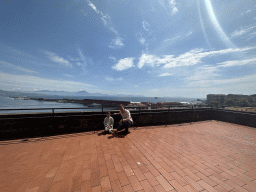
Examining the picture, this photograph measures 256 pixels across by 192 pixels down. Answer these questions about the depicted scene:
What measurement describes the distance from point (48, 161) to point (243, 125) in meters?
10.3

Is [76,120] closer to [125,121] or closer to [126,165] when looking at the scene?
[125,121]

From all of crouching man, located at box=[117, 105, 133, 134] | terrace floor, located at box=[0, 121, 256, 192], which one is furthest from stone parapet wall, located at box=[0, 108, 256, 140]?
crouching man, located at box=[117, 105, 133, 134]

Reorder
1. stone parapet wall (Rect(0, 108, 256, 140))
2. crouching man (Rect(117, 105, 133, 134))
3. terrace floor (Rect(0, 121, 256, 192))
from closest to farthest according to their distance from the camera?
1. terrace floor (Rect(0, 121, 256, 192))
2. stone parapet wall (Rect(0, 108, 256, 140))
3. crouching man (Rect(117, 105, 133, 134))

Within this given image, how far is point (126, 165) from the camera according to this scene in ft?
7.99

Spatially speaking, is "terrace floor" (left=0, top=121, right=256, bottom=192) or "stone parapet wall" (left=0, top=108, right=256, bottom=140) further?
"stone parapet wall" (left=0, top=108, right=256, bottom=140)

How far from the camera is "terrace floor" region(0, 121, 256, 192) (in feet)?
6.25

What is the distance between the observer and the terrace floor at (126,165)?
6.25ft

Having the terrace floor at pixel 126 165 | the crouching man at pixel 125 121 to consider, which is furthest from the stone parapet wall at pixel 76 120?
the crouching man at pixel 125 121

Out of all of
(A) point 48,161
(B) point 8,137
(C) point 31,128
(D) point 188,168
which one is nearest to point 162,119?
(D) point 188,168

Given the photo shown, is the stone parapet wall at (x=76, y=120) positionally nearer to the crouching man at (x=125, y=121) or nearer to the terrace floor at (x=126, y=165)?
the terrace floor at (x=126, y=165)

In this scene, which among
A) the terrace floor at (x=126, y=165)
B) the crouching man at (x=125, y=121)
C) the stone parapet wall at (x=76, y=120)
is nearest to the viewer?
the terrace floor at (x=126, y=165)

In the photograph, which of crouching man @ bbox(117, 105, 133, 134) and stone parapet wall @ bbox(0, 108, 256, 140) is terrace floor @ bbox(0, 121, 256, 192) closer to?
stone parapet wall @ bbox(0, 108, 256, 140)

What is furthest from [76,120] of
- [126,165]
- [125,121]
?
[126,165]

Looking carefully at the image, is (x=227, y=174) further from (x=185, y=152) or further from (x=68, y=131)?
(x=68, y=131)
